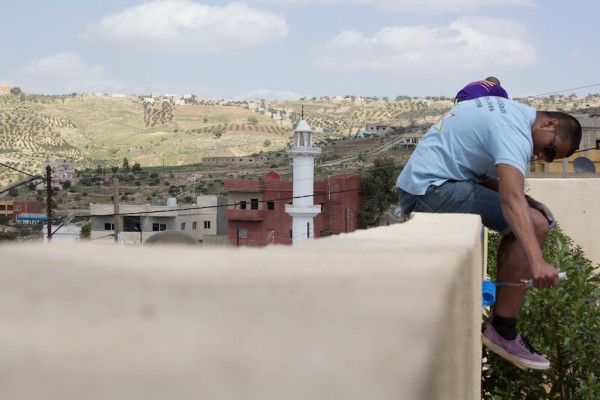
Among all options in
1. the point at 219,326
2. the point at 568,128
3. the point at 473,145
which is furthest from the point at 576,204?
the point at 219,326

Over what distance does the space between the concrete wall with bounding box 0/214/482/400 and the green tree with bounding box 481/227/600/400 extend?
278 centimetres

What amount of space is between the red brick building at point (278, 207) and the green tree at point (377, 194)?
1.71 ft

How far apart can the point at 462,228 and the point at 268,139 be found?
100m

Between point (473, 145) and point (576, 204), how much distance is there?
10.1m

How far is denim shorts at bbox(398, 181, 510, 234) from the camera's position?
3854 mm

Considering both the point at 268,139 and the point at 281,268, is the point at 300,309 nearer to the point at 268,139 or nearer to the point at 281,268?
the point at 281,268

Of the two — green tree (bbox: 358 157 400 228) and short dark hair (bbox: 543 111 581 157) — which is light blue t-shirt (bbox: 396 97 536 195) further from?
green tree (bbox: 358 157 400 228)

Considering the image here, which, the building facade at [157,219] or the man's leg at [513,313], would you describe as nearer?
the man's leg at [513,313]

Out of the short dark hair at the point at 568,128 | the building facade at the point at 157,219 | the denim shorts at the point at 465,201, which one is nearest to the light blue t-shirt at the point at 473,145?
the denim shorts at the point at 465,201

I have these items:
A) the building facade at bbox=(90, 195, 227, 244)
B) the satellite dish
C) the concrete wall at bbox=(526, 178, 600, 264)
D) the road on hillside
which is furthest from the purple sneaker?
the road on hillside

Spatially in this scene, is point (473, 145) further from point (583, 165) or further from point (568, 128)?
point (583, 165)

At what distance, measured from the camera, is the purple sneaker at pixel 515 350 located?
3535mm

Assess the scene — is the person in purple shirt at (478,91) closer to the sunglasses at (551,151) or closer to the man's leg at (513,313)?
the sunglasses at (551,151)

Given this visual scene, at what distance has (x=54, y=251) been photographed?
138 cm
